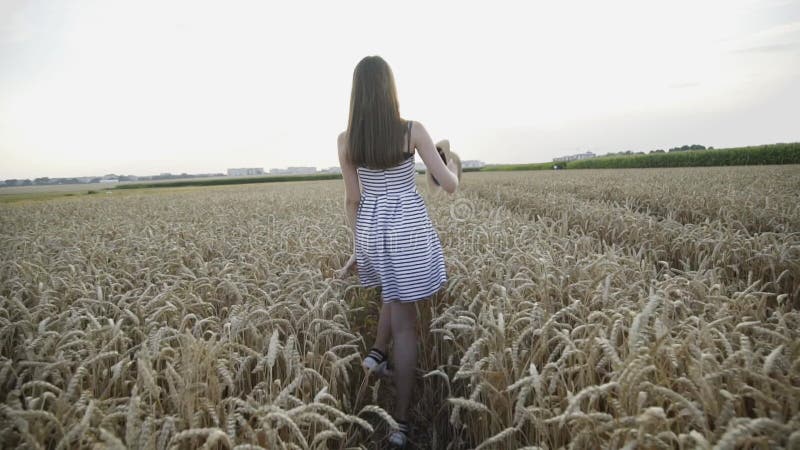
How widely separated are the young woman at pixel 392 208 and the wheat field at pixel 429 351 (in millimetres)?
269

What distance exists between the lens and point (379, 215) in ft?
9.43

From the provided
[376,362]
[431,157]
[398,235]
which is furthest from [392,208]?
[376,362]

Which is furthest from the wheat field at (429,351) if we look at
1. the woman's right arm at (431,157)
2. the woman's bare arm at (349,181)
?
the woman's right arm at (431,157)

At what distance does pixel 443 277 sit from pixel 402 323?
1.58ft

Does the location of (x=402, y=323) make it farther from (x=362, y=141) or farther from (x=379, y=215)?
(x=362, y=141)

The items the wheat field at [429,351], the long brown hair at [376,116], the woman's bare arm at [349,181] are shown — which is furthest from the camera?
the woman's bare arm at [349,181]

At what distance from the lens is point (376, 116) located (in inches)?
104

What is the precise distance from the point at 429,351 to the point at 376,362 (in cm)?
80

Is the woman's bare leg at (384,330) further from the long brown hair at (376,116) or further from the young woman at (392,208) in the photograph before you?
the long brown hair at (376,116)

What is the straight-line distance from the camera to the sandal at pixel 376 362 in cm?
285

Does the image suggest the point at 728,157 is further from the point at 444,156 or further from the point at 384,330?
the point at 384,330

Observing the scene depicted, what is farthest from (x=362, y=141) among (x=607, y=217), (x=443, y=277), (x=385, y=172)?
(x=607, y=217)

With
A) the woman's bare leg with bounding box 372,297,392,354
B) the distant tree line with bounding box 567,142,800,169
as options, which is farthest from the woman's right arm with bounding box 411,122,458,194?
the distant tree line with bounding box 567,142,800,169

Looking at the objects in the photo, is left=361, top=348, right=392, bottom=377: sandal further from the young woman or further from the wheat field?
the wheat field
